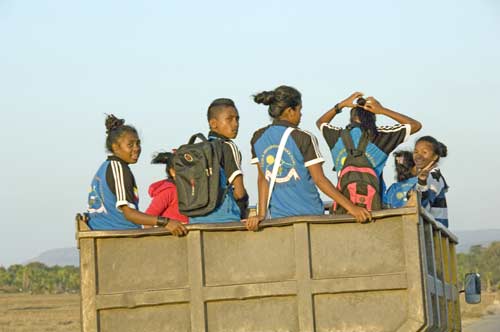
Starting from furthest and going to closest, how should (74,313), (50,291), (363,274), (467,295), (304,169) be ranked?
(50,291)
(74,313)
(467,295)
(304,169)
(363,274)

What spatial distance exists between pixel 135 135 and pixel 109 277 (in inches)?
56.2

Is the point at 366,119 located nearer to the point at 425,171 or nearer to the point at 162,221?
the point at 425,171

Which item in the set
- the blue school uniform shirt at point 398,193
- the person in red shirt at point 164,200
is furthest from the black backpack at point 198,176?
the blue school uniform shirt at point 398,193

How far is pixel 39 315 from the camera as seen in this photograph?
39.8 meters

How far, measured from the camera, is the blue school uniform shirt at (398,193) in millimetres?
7426

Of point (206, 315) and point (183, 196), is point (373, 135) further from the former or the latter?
point (206, 315)

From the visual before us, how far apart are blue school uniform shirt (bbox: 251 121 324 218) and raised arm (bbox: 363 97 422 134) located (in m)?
0.67

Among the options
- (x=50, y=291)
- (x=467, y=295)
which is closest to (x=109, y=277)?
(x=467, y=295)

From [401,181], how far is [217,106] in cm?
184

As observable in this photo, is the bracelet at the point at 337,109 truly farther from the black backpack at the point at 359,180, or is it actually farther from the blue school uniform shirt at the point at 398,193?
the blue school uniform shirt at the point at 398,193

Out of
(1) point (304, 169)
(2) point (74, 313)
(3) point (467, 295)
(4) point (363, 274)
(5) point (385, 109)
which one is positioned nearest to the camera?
(4) point (363, 274)

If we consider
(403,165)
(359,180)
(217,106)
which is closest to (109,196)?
(217,106)

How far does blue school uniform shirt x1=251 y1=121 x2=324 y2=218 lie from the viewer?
6141mm

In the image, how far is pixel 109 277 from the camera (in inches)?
227
